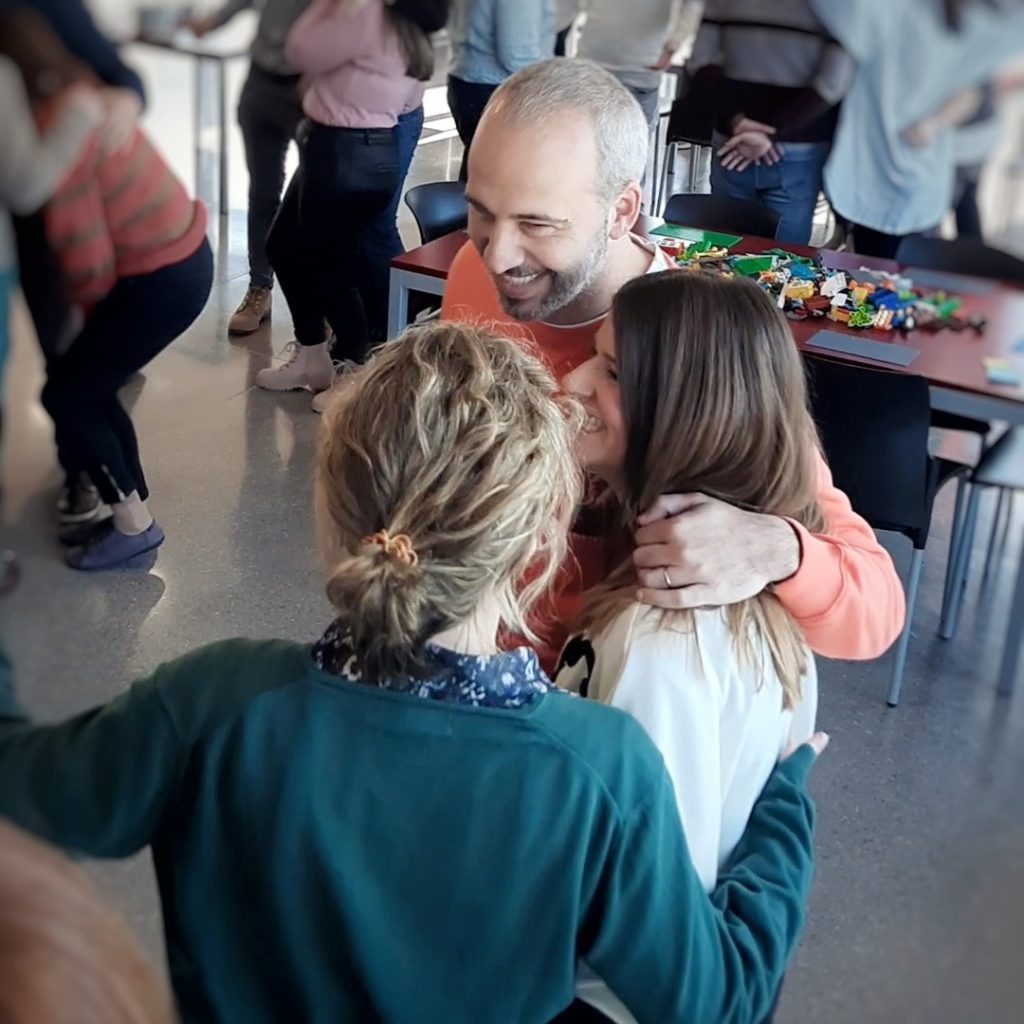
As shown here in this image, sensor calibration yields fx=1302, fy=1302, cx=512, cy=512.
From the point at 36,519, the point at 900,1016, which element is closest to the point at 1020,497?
the point at 900,1016

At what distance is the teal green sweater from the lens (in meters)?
0.71

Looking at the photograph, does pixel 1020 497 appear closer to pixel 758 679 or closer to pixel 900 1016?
pixel 900 1016

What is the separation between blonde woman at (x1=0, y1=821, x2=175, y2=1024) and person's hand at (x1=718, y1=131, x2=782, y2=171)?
0.33 meters

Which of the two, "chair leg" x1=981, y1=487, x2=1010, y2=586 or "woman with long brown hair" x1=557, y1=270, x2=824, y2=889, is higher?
"chair leg" x1=981, y1=487, x2=1010, y2=586

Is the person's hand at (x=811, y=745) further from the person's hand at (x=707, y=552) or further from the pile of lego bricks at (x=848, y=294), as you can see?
the pile of lego bricks at (x=848, y=294)

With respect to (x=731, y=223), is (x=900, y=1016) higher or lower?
lower

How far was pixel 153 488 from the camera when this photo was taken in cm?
51

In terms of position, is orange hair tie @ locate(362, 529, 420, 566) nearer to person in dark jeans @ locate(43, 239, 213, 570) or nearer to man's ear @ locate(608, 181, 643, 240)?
person in dark jeans @ locate(43, 239, 213, 570)

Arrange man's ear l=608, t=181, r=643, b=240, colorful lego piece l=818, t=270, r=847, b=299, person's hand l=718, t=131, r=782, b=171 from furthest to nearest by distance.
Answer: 1. man's ear l=608, t=181, r=643, b=240
2. colorful lego piece l=818, t=270, r=847, b=299
3. person's hand l=718, t=131, r=782, b=171

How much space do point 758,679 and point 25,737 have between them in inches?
21.2

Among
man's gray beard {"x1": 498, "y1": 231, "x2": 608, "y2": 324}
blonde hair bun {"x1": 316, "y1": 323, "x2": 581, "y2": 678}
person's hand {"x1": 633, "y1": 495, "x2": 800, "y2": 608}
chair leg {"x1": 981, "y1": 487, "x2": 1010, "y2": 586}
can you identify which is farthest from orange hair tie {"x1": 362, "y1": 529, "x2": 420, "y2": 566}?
man's gray beard {"x1": 498, "y1": 231, "x2": 608, "y2": 324}

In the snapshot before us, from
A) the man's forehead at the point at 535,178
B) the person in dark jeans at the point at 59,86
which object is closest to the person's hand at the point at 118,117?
the person in dark jeans at the point at 59,86

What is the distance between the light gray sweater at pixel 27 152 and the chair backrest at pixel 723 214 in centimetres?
24

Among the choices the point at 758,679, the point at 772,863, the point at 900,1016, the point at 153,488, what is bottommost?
the point at 772,863
